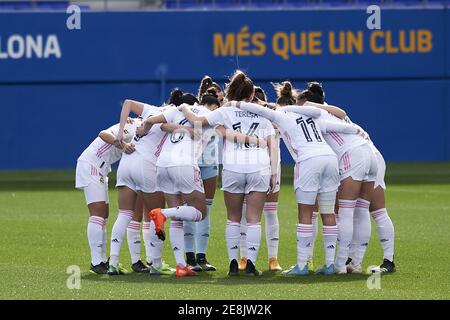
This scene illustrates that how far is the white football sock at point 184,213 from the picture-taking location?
12.0m

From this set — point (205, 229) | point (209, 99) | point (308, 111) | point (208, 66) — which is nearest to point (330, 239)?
point (308, 111)

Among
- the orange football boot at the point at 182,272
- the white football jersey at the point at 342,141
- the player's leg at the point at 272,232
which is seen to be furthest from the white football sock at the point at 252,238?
the white football jersey at the point at 342,141

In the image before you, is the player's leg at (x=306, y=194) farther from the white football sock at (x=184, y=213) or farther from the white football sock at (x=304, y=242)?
the white football sock at (x=184, y=213)

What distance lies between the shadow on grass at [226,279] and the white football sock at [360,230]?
0.45 metres

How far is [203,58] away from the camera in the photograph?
31594 mm

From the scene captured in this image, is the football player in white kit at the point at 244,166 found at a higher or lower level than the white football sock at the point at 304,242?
higher

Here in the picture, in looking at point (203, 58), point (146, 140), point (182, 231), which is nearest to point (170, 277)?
point (182, 231)

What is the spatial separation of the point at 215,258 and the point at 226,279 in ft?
7.47

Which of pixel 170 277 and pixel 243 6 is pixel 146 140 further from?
pixel 243 6

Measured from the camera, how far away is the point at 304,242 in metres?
12.1

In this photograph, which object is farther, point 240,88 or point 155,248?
point 155,248

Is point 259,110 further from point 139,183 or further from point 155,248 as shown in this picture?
point 155,248
